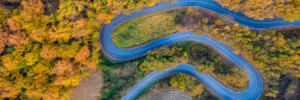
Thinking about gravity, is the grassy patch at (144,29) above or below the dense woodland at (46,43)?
above

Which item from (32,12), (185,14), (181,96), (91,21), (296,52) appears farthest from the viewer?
(181,96)

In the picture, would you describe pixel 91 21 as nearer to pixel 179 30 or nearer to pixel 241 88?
pixel 179 30

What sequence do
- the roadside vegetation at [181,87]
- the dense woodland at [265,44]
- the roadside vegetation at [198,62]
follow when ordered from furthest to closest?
the roadside vegetation at [181,87], the roadside vegetation at [198,62], the dense woodland at [265,44]

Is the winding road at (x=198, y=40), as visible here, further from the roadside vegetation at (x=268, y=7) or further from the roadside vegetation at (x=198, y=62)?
the roadside vegetation at (x=268, y=7)

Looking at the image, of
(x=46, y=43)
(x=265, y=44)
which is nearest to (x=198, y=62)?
(x=265, y=44)

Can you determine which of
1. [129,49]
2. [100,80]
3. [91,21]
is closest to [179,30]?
[129,49]

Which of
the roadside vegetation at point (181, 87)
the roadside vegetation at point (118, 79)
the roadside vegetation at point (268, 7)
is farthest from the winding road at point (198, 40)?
the roadside vegetation at point (268, 7)
